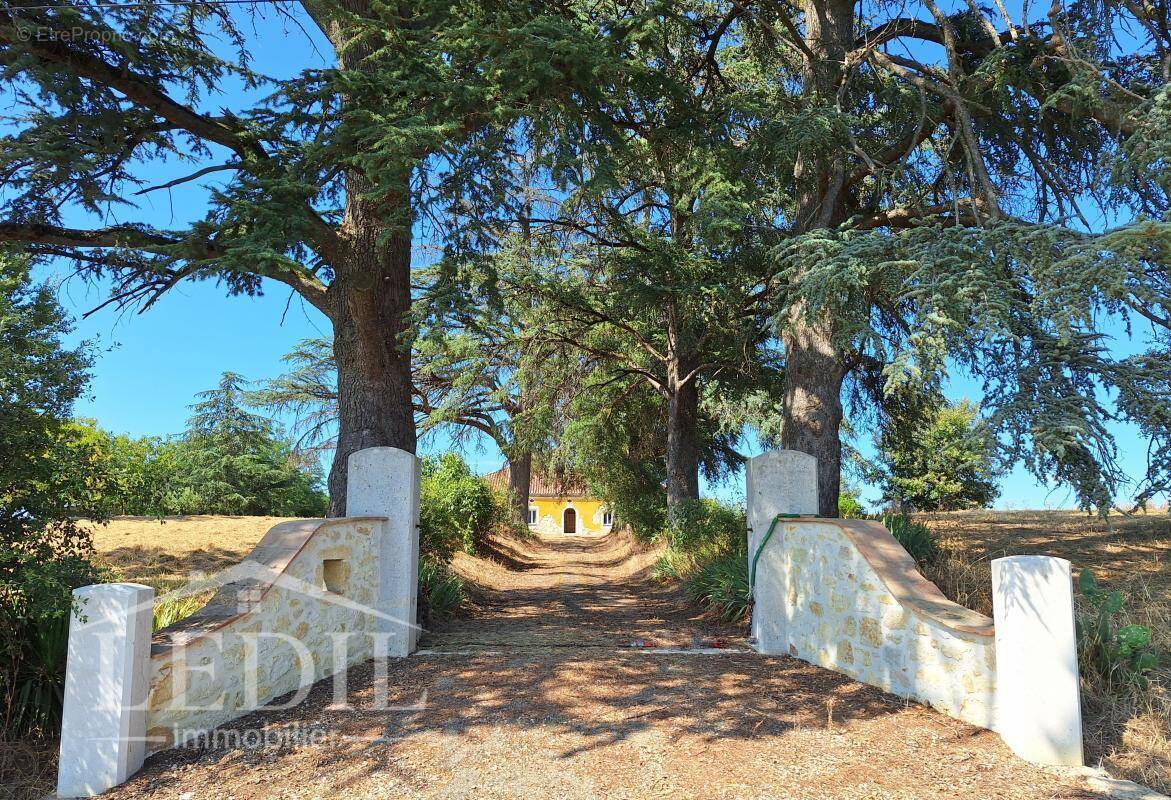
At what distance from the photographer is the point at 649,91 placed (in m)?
8.95

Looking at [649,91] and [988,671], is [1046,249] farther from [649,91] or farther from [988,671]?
[649,91]

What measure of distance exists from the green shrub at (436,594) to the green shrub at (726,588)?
351cm

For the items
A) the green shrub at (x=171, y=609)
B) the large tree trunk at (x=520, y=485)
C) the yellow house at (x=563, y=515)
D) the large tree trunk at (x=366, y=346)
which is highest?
the large tree trunk at (x=366, y=346)

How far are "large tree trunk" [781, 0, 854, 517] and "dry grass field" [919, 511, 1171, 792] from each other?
1.95 metres

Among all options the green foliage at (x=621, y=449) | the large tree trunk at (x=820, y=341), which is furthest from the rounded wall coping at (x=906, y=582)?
the green foliage at (x=621, y=449)

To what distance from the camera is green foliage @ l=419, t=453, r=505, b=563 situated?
1257cm

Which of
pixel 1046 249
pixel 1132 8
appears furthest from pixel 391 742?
pixel 1132 8

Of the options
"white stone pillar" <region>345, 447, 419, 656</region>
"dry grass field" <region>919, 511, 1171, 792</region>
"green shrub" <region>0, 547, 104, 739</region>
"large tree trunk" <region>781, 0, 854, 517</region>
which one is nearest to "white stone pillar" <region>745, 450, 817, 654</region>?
"large tree trunk" <region>781, 0, 854, 517</region>

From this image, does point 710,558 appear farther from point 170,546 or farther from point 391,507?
point 170,546

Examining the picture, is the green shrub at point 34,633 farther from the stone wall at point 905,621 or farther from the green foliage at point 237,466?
the green foliage at point 237,466

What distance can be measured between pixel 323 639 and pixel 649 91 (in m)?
7.65

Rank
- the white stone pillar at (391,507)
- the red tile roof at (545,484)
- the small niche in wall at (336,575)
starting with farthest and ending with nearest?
the red tile roof at (545,484) < the white stone pillar at (391,507) < the small niche in wall at (336,575)

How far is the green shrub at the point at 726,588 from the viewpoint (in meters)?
8.47

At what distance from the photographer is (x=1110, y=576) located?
810 cm
